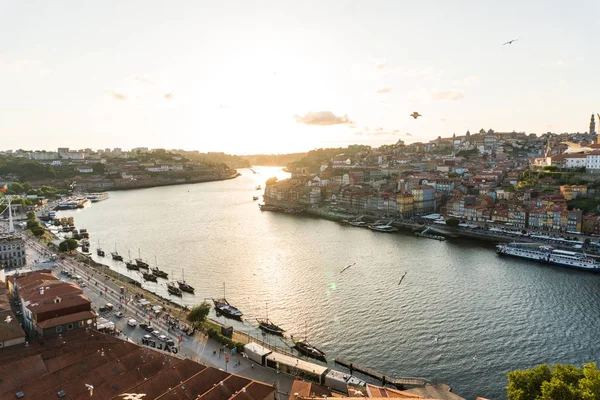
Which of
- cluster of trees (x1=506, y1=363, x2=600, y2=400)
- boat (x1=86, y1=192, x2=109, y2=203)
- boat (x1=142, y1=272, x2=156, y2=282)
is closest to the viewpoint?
cluster of trees (x1=506, y1=363, x2=600, y2=400)

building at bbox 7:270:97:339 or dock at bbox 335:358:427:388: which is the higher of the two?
A: building at bbox 7:270:97:339

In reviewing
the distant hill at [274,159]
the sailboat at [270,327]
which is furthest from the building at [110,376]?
the distant hill at [274,159]

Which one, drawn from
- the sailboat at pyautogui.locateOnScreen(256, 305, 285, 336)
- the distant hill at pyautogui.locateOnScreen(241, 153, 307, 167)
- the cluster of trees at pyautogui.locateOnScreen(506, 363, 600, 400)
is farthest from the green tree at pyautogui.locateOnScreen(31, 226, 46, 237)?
the distant hill at pyautogui.locateOnScreen(241, 153, 307, 167)

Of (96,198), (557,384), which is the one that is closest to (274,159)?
(96,198)

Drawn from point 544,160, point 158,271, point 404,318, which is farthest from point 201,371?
point 544,160

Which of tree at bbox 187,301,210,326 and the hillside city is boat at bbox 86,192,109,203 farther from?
tree at bbox 187,301,210,326

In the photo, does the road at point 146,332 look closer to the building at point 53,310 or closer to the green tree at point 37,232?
the building at point 53,310
